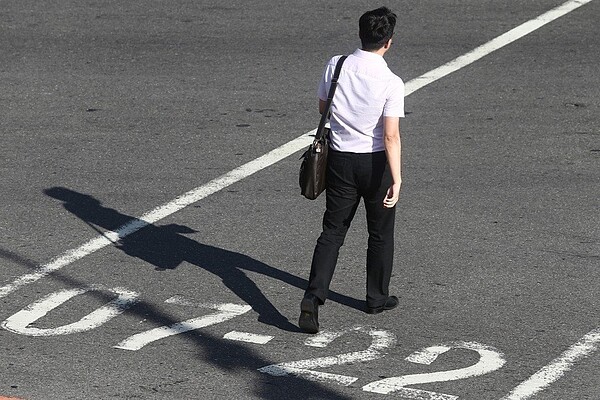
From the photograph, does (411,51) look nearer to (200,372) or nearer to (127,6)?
(127,6)

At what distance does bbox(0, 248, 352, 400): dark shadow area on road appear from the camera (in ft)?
23.5

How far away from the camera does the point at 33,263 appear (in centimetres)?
927

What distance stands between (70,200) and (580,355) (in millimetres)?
4918

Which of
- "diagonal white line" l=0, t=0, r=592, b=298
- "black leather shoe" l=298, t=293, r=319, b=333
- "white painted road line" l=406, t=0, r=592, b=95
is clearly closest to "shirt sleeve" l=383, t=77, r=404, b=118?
"black leather shoe" l=298, t=293, r=319, b=333

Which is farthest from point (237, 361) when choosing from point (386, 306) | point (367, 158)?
point (367, 158)

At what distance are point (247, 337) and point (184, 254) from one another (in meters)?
1.69

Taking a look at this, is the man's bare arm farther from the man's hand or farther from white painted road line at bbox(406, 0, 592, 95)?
white painted road line at bbox(406, 0, 592, 95)

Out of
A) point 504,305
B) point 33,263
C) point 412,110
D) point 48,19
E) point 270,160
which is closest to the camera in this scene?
point 504,305

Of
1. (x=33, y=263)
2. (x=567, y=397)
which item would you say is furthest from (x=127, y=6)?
(x=567, y=397)

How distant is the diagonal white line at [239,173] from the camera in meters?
9.26

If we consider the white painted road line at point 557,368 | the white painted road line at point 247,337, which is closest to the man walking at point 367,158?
the white painted road line at point 247,337

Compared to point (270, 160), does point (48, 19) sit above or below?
above

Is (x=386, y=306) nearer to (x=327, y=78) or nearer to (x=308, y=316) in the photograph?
(x=308, y=316)

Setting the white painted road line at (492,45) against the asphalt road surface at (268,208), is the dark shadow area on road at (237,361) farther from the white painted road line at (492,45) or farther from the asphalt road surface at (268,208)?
the white painted road line at (492,45)
